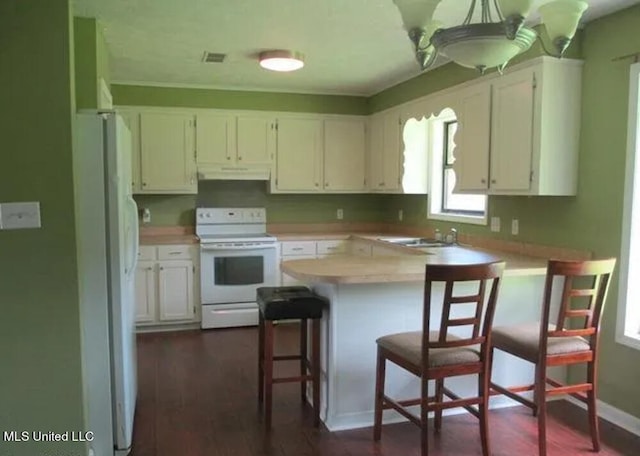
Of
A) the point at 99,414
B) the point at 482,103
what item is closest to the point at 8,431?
the point at 99,414

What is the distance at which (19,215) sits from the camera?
2.42 metres

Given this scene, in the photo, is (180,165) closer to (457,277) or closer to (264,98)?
(264,98)

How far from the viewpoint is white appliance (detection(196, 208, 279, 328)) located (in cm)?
513

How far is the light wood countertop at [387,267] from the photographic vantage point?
284cm

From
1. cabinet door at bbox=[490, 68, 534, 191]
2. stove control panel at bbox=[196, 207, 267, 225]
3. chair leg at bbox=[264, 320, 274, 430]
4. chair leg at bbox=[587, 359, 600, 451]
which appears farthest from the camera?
stove control panel at bbox=[196, 207, 267, 225]

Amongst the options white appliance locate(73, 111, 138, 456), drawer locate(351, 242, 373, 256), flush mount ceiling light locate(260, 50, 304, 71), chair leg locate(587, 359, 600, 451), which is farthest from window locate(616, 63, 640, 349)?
white appliance locate(73, 111, 138, 456)

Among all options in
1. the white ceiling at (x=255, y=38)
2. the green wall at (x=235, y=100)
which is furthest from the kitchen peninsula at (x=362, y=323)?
the green wall at (x=235, y=100)

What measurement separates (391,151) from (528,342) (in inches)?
117

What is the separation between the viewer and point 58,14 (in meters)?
2.41

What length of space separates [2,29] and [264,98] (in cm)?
348

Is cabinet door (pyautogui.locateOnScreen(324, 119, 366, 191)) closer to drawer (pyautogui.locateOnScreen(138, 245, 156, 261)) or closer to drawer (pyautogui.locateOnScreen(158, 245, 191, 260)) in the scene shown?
drawer (pyautogui.locateOnScreen(158, 245, 191, 260))

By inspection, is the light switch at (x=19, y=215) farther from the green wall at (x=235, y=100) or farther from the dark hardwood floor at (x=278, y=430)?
the green wall at (x=235, y=100)

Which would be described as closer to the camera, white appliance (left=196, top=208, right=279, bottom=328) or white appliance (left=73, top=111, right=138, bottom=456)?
white appliance (left=73, top=111, right=138, bottom=456)

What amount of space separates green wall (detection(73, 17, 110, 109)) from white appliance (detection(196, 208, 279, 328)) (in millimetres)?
2111
